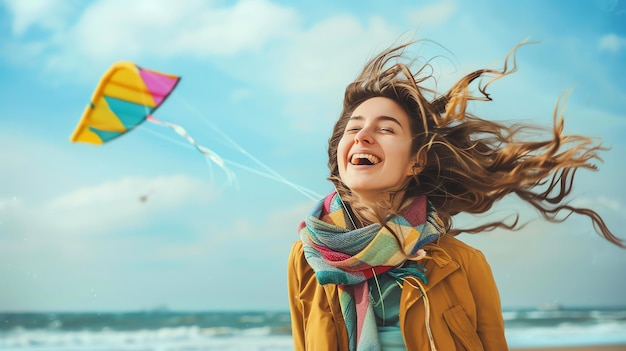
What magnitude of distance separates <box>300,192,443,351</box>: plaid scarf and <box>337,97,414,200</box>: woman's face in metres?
0.11

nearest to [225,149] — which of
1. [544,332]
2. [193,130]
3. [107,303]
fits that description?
[193,130]

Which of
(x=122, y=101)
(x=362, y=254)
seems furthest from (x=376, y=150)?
(x=122, y=101)

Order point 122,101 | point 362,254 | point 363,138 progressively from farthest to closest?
point 122,101
point 363,138
point 362,254

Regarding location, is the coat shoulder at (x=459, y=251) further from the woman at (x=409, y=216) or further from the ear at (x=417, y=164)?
the ear at (x=417, y=164)

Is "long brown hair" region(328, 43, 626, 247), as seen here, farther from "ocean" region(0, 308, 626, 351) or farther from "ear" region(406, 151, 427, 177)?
"ocean" region(0, 308, 626, 351)

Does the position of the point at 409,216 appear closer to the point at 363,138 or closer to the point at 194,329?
the point at 363,138

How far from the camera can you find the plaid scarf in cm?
197

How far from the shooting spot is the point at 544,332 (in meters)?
8.00

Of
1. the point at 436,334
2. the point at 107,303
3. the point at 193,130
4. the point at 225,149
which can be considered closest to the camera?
the point at 436,334

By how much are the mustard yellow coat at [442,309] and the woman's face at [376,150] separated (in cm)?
24

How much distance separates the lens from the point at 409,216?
2.06 m

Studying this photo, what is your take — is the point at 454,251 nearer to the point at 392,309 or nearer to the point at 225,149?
the point at 392,309

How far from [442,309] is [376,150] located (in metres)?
0.50

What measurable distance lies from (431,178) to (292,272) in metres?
0.53
